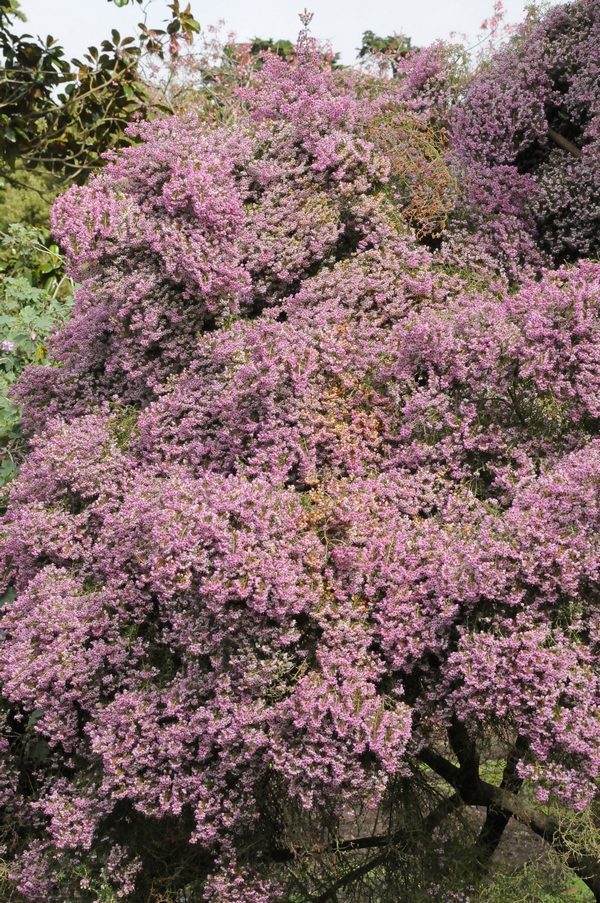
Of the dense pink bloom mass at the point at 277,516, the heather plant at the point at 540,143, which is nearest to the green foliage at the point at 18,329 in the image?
the dense pink bloom mass at the point at 277,516

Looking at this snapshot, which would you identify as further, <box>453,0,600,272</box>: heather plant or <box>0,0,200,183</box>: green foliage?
<box>0,0,200,183</box>: green foliage

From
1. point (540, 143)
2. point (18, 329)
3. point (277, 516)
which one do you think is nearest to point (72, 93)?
point (18, 329)

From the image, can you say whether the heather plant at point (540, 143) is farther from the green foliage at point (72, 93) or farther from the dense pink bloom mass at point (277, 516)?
the green foliage at point (72, 93)

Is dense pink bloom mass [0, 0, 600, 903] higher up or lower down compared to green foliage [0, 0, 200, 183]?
lower down

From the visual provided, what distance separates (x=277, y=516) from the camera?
5.43m

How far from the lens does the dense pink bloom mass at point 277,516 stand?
5.27 m

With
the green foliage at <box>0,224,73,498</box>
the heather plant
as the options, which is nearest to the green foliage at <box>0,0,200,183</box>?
the green foliage at <box>0,224,73,498</box>

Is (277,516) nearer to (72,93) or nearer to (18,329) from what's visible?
(18,329)

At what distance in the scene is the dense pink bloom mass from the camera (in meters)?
5.27

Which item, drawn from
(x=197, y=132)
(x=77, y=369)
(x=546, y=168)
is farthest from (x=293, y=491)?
(x=546, y=168)

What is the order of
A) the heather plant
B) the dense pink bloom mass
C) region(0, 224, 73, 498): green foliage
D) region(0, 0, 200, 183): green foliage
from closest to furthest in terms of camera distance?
the dense pink bloom mass, the heather plant, region(0, 224, 73, 498): green foliage, region(0, 0, 200, 183): green foliage

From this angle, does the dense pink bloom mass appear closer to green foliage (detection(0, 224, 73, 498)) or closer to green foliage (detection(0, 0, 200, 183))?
green foliage (detection(0, 224, 73, 498))

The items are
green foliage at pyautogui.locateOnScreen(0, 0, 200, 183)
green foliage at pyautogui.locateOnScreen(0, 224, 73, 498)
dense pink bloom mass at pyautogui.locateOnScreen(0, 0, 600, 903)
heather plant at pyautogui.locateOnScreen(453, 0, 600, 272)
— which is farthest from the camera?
green foliage at pyautogui.locateOnScreen(0, 0, 200, 183)

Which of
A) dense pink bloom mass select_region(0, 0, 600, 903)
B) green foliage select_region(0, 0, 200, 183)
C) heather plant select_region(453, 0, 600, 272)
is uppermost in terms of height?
green foliage select_region(0, 0, 200, 183)
